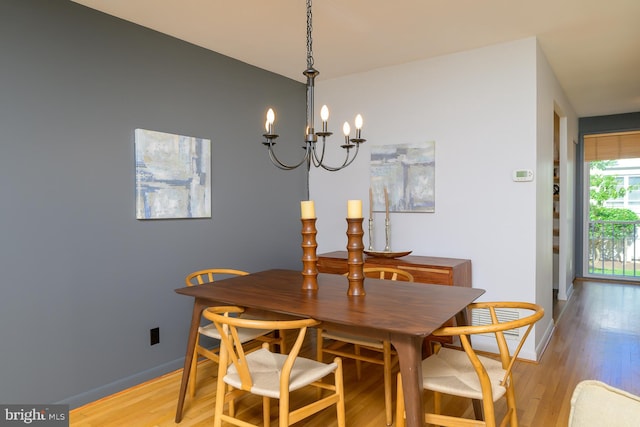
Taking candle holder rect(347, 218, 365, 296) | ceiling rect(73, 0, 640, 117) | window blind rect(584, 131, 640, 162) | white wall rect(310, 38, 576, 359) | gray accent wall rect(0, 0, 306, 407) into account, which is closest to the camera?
candle holder rect(347, 218, 365, 296)

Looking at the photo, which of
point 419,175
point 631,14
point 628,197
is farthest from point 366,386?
point 628,197

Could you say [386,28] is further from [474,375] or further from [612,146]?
[612,146]

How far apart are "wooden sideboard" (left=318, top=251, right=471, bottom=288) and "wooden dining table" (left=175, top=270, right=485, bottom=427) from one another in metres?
0.82

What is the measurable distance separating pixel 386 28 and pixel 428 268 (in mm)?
1759

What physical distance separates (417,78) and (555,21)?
111 cm

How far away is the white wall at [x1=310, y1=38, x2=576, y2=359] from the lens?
3.18 metres

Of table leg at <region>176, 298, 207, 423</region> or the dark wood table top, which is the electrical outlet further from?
the dark wood table top

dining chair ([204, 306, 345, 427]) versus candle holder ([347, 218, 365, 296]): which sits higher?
candle holder ([347, 218, 365, 296])

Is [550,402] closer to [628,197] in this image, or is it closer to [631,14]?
[631,14]

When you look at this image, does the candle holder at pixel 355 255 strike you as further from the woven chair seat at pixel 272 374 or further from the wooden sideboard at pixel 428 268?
the wooden sideboard at pixel 428 268

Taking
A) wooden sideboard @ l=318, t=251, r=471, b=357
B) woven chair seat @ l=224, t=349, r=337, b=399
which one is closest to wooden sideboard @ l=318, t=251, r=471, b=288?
wooden sideboard @ l=318, t=251, r=471, b=357

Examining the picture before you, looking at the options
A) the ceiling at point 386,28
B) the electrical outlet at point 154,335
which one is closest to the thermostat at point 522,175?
the ceiling at point 386,28

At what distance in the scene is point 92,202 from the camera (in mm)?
2623

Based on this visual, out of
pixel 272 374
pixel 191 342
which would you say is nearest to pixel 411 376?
pixel 272 374
